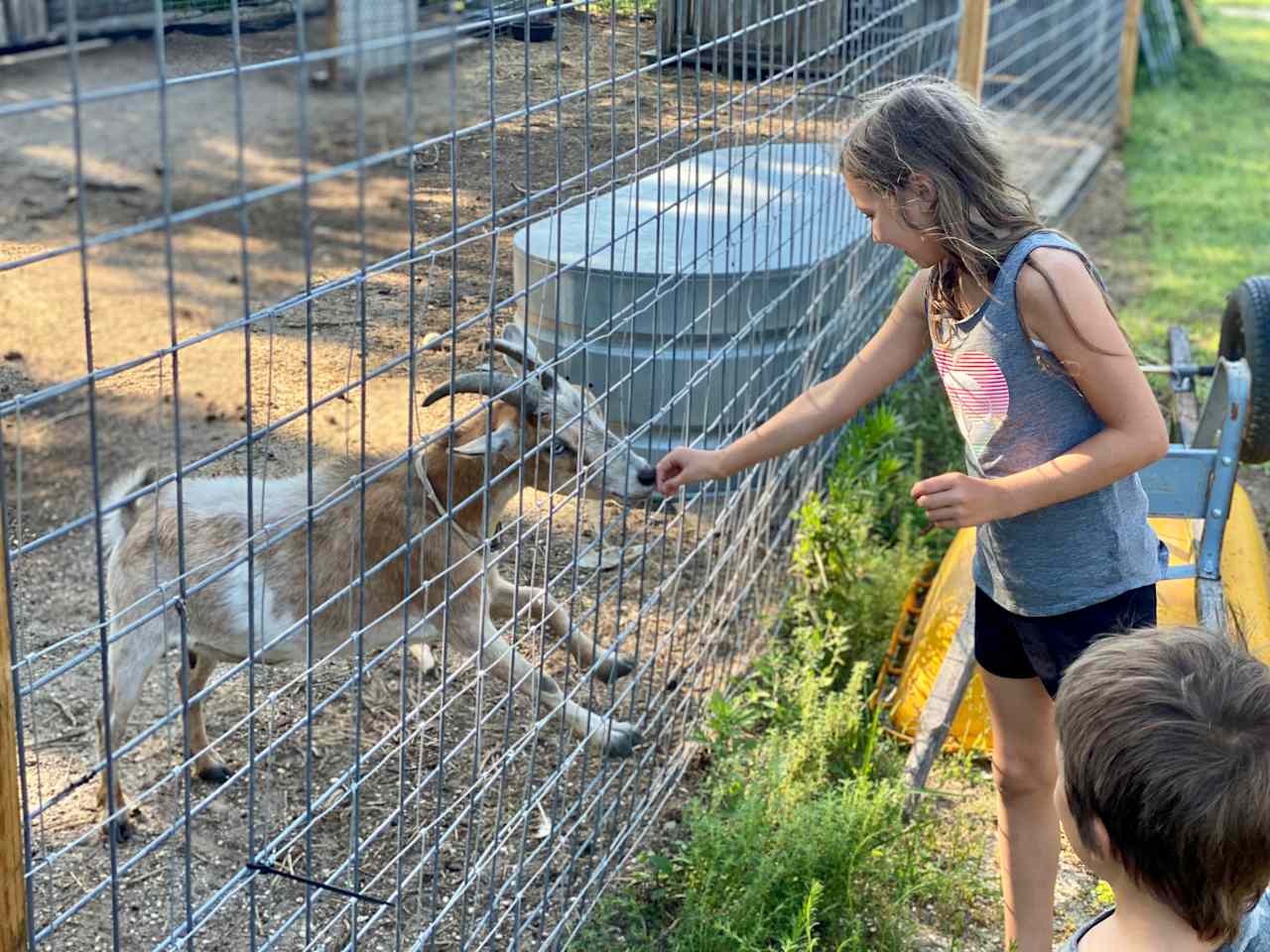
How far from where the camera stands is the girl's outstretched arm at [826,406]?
291cm

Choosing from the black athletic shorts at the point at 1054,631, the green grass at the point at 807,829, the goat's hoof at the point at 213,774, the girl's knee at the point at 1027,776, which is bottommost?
the goat's hoof at the point at 213,774

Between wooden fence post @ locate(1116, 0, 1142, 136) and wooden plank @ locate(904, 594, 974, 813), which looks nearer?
wooden plank @ locate(904, 594, 974, 813)

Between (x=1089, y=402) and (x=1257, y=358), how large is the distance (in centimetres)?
226

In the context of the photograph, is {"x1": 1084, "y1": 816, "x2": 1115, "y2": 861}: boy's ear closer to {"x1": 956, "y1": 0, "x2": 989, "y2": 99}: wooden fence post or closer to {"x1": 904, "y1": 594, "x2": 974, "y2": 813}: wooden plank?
{"x1": 904, "y1": 594, "x2": 974, "y2": 813}: wooden plank

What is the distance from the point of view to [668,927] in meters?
3.34

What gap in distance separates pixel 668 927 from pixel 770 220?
193 centimetres

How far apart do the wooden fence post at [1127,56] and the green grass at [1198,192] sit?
0.23 meters

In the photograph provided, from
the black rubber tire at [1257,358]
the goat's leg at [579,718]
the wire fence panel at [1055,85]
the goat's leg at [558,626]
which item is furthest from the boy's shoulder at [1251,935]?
the wire fence panel at [1055,85]

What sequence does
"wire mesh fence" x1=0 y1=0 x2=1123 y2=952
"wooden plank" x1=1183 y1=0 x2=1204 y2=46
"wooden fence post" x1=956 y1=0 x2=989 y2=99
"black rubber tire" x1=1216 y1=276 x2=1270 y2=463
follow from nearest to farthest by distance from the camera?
"wire mesh fence" x1=0 y1=0 x2=1123 y2=952, "black rubber tire" x1=1216 y1=276 x2=1270 y2=463, "wooden fence post" x1=956 y1=0 x2=989 y2=99, "wooden plank" x1=1183 y1=0 x2=1204 y2=46

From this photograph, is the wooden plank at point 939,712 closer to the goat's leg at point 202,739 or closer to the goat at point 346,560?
the goat at point 346,560

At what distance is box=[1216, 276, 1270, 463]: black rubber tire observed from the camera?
4406 mm

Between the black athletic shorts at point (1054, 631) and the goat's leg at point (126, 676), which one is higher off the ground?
the black athletic shorts at point (1054, 631)

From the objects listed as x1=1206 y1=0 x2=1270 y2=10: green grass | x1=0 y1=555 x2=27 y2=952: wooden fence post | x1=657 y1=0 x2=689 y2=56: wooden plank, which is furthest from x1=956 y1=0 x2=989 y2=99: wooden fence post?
x1=1206 y1=0 x2=1270 y2=10: green grass

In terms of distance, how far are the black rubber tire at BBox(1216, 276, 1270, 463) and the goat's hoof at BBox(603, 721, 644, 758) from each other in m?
2.24
